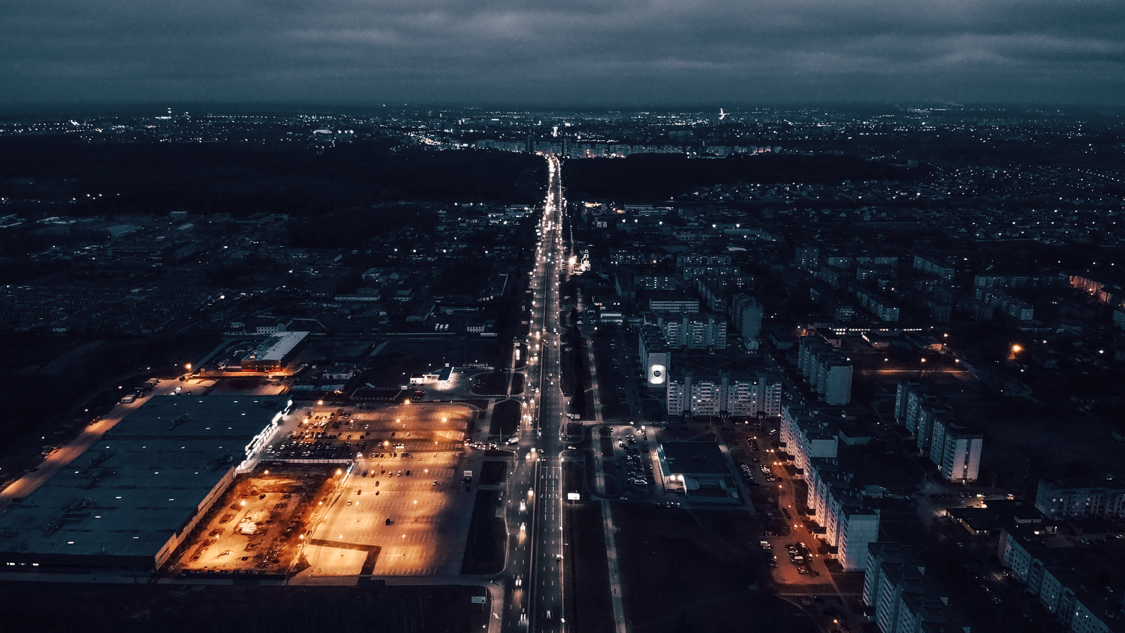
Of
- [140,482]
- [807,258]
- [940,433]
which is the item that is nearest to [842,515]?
[940,433]

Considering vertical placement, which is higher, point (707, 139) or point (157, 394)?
point (707, 139)

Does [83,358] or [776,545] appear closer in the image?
[776,545]

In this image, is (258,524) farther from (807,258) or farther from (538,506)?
(807,258)

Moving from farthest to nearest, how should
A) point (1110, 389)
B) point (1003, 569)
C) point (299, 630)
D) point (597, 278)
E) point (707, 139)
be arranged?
point (707, 139)
point (597, 278)
point (1110, 389)
point (1003, 569)
point (299, 630)

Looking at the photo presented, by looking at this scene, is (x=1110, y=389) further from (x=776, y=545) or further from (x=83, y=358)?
(x=83, y=358)

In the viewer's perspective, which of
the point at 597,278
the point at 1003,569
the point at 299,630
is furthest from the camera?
the point at 597,278

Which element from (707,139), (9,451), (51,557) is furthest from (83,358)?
(707,139)

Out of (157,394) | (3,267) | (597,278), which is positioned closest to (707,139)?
(597,278)

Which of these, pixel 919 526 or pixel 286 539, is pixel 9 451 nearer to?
pixel 286 539
